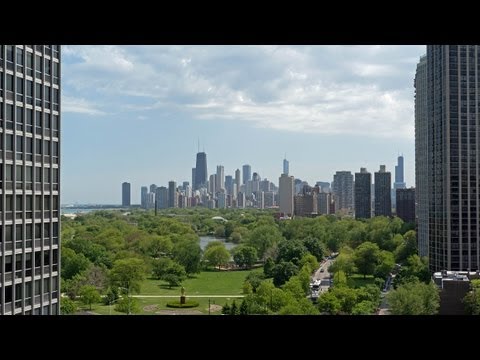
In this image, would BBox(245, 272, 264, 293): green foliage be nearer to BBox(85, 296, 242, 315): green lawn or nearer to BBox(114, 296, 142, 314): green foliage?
BBox(85, 296, 242, 315): green lawn

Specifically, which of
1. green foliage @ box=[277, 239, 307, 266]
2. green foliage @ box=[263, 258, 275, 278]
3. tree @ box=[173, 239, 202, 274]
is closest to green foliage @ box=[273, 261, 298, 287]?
green foliage @ box=[263, 258, 275, 278]

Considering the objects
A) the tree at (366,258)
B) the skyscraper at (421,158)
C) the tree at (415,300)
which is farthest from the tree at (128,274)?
the skyscraper at (421,158)

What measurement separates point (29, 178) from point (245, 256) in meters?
11.3

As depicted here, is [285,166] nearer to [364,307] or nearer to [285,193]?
[285,193]

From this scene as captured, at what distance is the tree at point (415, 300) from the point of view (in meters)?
12.0

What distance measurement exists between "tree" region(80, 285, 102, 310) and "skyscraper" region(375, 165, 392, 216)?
12376 millimetres

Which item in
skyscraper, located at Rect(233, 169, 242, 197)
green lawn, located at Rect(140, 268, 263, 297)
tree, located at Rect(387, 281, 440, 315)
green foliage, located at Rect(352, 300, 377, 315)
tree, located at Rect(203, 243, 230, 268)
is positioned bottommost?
green lawn, located at Rect(140, 268, 263, 297)

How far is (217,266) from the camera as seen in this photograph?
746 inches

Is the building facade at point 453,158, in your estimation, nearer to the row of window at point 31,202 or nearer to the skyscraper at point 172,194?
the row of window at point 31,202

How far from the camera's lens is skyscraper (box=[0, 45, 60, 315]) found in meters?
7.73

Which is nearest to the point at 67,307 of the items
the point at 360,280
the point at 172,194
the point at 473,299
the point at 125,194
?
the point at 360,280

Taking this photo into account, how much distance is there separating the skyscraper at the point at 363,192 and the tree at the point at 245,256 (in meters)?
5.63
